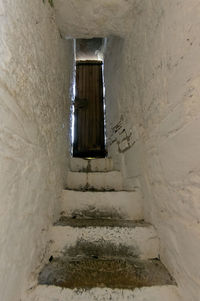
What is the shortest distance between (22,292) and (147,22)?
1.67 m

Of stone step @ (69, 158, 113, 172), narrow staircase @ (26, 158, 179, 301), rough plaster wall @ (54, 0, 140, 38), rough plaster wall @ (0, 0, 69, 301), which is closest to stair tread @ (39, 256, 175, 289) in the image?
narrow staircase @ (26, 158, 179, 301)

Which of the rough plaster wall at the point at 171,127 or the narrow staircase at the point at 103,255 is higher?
the rough plaster wall at the point at 171,127

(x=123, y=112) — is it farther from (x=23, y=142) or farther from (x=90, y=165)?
(x=23, y=142)

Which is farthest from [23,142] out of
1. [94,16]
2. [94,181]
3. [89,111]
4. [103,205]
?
[89,111]

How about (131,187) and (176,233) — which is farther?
(131,187)

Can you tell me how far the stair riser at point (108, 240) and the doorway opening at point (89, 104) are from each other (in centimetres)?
185

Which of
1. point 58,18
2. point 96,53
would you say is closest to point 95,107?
point 96,53

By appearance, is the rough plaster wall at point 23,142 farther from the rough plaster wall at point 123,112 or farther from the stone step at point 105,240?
the rough plaster wall at point 123,112

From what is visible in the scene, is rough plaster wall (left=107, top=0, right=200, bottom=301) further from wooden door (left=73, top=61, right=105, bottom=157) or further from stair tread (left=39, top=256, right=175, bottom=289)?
wooden door (left=73, top=61, right=105, bottom=157)

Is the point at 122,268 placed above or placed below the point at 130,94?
below

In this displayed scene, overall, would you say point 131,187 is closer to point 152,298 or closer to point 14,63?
point 152,298

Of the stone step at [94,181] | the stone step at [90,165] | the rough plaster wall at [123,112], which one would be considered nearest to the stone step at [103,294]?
the rough plaster wall at [123,112]

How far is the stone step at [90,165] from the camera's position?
6.64 feet

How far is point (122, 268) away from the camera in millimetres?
921
